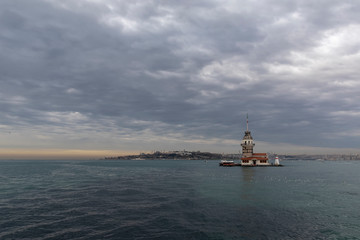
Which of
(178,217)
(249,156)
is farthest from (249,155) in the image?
(178,217)

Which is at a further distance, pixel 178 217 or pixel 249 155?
pixel 249 155

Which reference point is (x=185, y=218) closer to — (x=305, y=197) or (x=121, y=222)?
(x=121, y=222)

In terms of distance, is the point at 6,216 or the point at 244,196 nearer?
the point at 6,216

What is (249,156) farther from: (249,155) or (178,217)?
(178,217)

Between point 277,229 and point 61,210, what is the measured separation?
29207 mm

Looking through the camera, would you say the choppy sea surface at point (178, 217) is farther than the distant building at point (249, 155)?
No

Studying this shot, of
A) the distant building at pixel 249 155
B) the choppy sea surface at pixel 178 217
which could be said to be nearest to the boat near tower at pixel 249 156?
the distant building at pixel 249 155

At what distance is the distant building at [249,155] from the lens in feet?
519

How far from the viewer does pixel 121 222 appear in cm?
2694

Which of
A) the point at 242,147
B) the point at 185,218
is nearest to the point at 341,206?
the point at 185,218

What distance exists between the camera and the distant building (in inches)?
6225

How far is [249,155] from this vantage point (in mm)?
166375

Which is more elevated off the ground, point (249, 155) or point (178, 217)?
point (249, 155)

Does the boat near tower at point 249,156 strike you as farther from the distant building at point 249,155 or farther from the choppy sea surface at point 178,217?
the choppy sea surface at point 178,217
